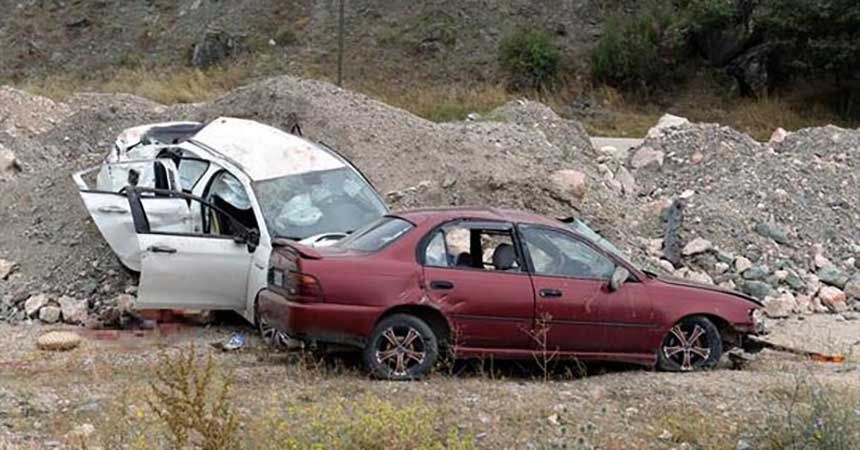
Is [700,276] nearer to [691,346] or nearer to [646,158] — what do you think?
[691,346]

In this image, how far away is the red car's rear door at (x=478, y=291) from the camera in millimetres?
9172

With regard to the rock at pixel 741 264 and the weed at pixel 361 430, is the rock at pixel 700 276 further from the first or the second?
the weed at pixel 361 430

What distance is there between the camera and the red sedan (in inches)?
353

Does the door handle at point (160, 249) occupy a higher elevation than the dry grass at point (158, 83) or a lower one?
lower

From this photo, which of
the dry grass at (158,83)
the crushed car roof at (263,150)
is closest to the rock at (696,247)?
the crushed car roof at (263,150)

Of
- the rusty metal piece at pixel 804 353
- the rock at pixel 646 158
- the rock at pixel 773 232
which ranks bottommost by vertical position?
the rusty metal piece at pixel 804 353

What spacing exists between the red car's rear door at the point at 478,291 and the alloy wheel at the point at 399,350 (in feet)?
1.05

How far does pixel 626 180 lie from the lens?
732 inches

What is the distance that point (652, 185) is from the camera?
18.8 metres

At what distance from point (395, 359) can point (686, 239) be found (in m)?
7.38

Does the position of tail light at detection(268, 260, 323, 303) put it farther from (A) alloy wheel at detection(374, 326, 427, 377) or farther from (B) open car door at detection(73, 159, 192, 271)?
(B) open car door at detection(73, 159, 192, 271)

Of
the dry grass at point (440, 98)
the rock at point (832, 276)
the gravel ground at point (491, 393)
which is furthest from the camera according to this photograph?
the dry grass at point (440, 98)

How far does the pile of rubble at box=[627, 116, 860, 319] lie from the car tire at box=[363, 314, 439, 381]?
6.14 m

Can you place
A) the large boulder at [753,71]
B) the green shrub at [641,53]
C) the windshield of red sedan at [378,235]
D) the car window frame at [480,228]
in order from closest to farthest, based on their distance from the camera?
the car window frame at [480,228], the windshield of red sedan at [378,235], the large boulder at [753,71], the green shrub at [641,53]
